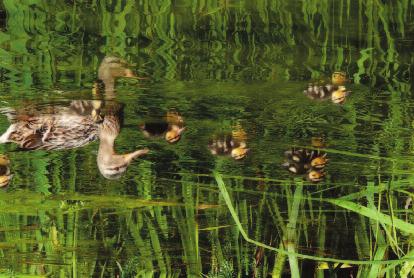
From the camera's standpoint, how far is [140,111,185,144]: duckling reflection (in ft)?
10.2

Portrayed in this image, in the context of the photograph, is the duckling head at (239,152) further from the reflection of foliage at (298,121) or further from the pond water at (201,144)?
the reflection of foliage at (298,121)

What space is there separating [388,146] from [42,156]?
1.11 m

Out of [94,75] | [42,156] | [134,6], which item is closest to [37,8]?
[134,6]

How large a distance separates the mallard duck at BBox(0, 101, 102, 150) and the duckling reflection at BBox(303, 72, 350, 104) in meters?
0.81

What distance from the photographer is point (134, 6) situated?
15.1 feet

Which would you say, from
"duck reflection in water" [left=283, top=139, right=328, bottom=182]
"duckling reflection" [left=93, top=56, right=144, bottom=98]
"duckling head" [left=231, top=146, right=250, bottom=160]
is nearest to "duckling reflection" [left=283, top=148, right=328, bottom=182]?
"duck reflection in water" [left=283, top=139, right=328, bottom=182]

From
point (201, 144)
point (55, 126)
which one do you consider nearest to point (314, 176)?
point (201, 144)

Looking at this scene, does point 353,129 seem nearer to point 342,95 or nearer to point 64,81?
point 342,95

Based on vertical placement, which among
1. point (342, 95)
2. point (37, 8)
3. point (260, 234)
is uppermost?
point (37, 8)

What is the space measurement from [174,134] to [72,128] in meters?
0.34

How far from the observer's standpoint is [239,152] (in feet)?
9.93

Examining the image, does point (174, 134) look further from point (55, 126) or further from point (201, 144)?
point (55, 126)

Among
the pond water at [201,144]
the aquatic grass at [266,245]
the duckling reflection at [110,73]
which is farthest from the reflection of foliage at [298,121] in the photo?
the duckling reflection at [110,73]

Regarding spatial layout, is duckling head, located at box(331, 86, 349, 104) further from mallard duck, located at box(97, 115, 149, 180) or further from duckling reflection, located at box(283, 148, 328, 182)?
mallard duck, located at box(97, 115, 149, 180)
